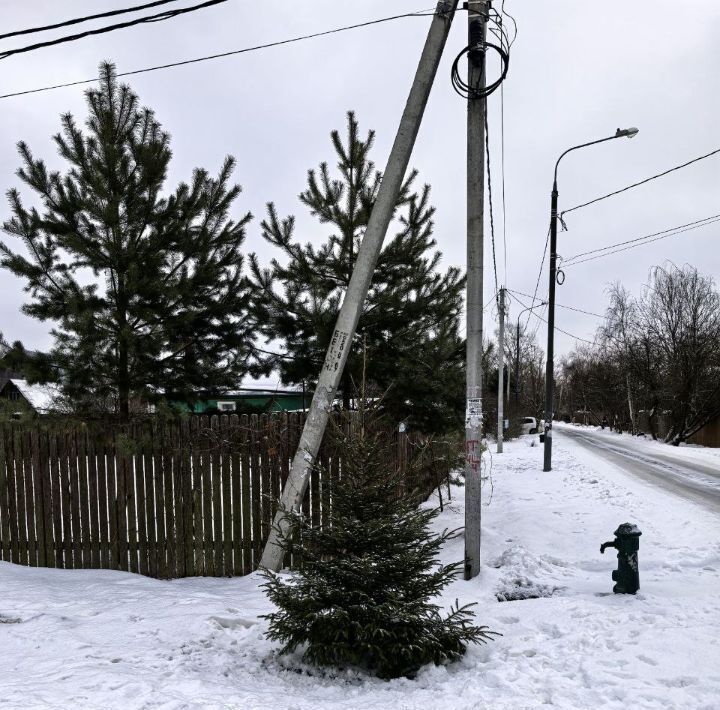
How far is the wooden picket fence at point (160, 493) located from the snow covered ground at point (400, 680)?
0.33m

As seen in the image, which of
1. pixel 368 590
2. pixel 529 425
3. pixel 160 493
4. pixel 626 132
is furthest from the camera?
pixel 529 425

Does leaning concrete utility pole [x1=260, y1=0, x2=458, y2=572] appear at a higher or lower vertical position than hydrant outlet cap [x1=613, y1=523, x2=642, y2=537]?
higher

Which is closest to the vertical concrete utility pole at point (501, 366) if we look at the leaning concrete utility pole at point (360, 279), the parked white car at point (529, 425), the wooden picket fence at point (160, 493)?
the wooden picket fence at point (160, 493)

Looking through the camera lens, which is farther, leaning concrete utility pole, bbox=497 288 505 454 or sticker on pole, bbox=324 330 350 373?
leaning concrete utility pole, bbox=497 288 505 454

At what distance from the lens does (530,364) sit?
72438 millimetres

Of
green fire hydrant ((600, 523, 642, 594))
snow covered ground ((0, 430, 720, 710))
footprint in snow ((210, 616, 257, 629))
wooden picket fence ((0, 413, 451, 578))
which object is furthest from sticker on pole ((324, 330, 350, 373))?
green fire hydrant ((600, 523, 642, 594))

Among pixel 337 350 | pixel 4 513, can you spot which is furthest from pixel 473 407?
pixel 4 513

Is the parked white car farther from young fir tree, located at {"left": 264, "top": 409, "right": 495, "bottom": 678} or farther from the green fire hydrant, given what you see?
young fir tree, located at {"left": 264, "top": 409, "right": 495, "bottom": 678}

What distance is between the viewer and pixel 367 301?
318 inches

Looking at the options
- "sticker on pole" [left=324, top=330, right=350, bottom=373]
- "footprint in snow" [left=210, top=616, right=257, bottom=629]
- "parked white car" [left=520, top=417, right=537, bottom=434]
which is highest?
"sticker on pole" [left=324, top=330, right=350, bottom=373]

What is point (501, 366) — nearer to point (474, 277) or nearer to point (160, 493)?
point (474, 277)

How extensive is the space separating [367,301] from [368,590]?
4.82 meters

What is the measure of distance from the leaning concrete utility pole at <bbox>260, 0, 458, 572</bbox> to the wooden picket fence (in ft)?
2.20

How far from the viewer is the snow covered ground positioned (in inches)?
129
